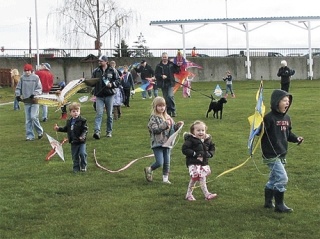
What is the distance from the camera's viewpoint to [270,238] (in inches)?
259

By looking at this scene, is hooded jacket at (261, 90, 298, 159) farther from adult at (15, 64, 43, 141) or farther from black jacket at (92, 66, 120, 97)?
adult at (15, 64, 43, 141)

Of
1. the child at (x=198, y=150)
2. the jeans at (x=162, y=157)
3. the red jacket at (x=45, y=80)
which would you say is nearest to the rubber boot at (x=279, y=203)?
the child at (x=198, y=150)

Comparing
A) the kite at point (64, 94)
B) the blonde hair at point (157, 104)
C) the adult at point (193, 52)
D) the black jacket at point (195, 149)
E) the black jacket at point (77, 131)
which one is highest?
the adult at point (193, 52)

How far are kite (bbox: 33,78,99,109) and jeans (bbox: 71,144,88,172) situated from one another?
273 centimetres

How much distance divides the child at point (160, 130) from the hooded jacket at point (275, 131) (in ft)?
5.64

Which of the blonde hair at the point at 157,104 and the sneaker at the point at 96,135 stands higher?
the blonde hair at the point at 157,104

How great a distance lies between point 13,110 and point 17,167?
12763mm

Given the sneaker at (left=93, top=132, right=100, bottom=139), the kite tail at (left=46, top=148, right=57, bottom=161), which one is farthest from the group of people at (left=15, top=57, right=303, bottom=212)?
the kite tail at (left=46, top=148, right=57, bottom=161)

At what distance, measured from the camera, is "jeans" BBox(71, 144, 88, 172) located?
33.5 feet

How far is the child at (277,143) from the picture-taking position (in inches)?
297

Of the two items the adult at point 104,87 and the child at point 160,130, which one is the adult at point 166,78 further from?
the child at point 160,130

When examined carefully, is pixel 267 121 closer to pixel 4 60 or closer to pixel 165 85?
pixel 165 85

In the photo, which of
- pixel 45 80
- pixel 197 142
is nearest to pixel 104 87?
pixel 45 80

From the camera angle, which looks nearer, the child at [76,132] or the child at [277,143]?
the child at [277,143]
